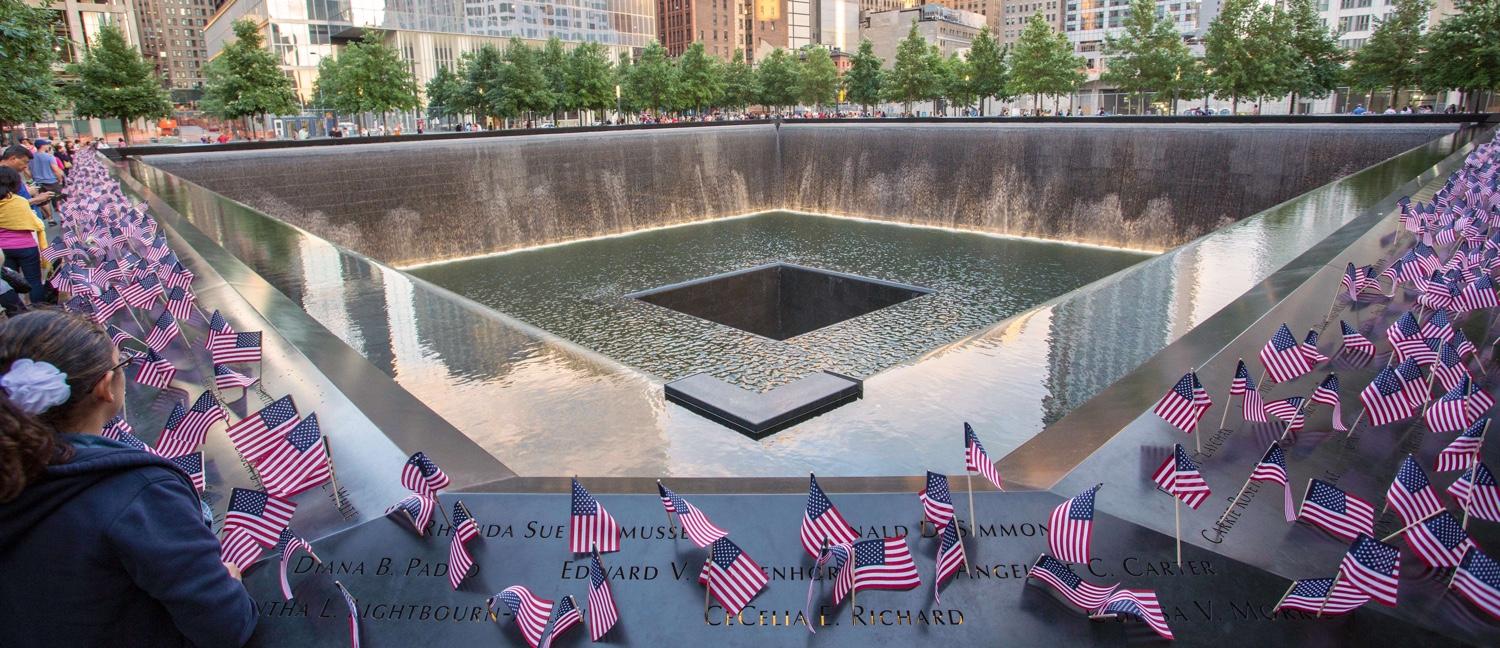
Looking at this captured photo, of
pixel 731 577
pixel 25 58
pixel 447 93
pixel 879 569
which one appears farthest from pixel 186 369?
pixel 447 93

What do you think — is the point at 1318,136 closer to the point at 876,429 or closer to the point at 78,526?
the point at 876,429

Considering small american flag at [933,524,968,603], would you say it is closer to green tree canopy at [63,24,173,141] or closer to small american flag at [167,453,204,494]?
small american flag at [167,453,204,494]

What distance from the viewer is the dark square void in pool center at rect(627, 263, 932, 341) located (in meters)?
14.8

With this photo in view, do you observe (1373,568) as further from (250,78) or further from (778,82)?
(778,82)

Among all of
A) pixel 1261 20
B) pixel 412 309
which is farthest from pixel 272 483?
pixel 1261 20

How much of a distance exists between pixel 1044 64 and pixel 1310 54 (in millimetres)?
10171

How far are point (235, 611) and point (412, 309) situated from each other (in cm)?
619

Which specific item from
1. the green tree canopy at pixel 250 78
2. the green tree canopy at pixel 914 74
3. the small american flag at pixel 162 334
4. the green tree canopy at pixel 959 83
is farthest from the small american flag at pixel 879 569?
A: the green tree canopy at pixel 914 74

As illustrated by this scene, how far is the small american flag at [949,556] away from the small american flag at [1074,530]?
31 centimetres

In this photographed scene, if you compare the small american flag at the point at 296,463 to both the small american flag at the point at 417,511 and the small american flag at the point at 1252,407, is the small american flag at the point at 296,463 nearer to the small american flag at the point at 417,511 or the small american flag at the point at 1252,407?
the small american flag at the point at 417,511

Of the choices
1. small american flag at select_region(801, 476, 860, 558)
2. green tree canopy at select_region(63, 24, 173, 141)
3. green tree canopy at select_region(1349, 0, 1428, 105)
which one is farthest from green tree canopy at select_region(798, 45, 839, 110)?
small american flag at select_region(801, 476, 860, 558)

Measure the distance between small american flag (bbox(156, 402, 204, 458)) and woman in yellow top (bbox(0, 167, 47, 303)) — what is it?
5.61 metres

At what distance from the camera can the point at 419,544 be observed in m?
3.16

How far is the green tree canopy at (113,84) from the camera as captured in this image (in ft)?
96.2
